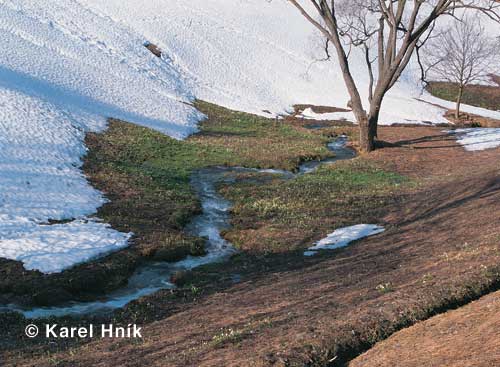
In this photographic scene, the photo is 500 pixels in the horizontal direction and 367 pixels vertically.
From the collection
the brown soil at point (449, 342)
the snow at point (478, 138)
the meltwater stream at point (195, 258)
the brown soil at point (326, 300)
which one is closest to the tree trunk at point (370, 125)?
the meltwater stream at point (195, 258)

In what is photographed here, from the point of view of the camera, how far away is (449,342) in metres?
6.93

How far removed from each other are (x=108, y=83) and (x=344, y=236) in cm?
2860

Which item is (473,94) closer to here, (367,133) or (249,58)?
(249,58)

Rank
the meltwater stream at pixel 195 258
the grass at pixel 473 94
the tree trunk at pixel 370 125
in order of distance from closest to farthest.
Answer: the meltwater stream at pixel 195 258, the tree trunk at pixel 370 125, the grass at pixel 473 94

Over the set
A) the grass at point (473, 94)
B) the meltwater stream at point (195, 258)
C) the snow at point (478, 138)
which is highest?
the grass at point (473, 94)

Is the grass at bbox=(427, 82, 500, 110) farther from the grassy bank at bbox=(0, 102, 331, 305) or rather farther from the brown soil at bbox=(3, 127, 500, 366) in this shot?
the brown soil at bbox=(3, 127, 500, 366)

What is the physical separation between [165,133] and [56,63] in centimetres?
1014

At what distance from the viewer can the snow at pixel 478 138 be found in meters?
33.3

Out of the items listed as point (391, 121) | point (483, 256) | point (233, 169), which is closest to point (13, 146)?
point (233, 169)

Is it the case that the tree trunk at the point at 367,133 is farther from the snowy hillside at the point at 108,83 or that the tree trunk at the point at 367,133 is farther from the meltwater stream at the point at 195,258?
the snowy hillside at the point at 108,83

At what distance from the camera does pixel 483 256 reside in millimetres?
10742

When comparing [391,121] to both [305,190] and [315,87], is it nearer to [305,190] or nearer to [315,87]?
[315,87]

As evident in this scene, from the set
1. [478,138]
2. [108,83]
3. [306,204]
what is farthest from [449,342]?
[108,83]

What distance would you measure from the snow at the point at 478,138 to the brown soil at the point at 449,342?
26.7 meters
